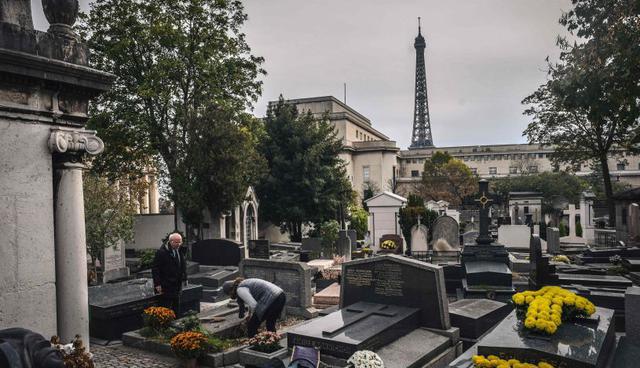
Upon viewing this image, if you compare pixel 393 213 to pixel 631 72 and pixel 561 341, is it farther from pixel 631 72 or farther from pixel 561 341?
pixel 561 341

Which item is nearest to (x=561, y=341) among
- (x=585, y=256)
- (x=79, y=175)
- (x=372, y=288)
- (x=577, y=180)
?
(x=372, y=288)

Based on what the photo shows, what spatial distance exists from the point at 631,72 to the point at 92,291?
12.7 m

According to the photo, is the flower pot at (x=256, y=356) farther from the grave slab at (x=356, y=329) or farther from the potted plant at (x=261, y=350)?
the grave slab at (x=356, y=329)

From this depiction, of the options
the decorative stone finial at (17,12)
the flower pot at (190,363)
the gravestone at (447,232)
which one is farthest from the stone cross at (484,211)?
the decorative stone finial at (17,12)

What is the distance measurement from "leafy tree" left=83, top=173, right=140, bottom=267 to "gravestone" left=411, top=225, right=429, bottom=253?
11.8m

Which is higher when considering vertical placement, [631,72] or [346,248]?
[631,72]

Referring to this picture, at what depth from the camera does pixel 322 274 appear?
50.3 ft

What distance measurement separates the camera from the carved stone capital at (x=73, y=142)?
5336 mm

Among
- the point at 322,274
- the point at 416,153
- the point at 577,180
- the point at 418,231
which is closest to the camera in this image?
the point at 322,274

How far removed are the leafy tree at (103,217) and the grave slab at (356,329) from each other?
1072 centimetres

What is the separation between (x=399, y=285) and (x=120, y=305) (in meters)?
5.33

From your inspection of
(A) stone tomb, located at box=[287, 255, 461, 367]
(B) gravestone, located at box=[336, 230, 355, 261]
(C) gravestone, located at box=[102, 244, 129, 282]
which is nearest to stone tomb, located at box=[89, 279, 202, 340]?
(A) stone tomb, located at box=[287, 255, 461, 367]

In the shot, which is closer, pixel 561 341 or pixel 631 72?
pixel 561 341

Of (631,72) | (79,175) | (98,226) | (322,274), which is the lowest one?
(322,274)
